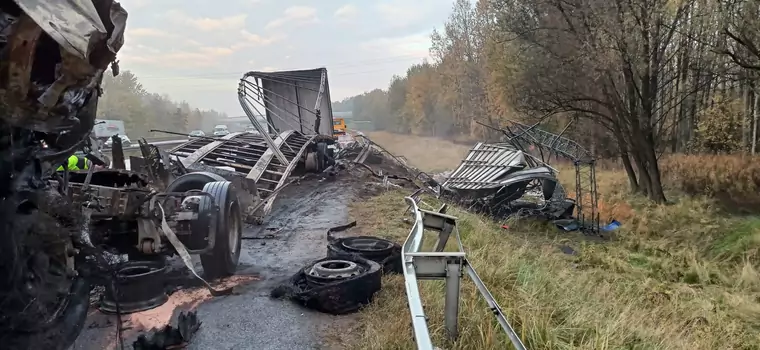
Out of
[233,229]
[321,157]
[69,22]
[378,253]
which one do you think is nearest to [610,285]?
[378,253]

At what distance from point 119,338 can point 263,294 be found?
1.40m

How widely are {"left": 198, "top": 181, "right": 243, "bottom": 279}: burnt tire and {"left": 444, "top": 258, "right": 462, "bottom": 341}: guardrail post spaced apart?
2949mm

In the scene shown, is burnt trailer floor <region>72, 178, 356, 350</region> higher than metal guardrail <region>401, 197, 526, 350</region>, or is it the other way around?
metal guardrail <region>401, 197, 526, 350</region>

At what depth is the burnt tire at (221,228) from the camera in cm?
530

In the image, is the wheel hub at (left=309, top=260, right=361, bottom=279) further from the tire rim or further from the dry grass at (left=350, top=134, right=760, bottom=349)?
the tire rim

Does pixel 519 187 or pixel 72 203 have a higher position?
pixel 72 203

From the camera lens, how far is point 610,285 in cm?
766

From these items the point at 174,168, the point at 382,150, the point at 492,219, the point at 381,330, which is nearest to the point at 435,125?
the point at 382,150

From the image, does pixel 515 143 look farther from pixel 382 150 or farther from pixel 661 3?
pixel 382 150

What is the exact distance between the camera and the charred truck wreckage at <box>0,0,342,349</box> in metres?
2.11

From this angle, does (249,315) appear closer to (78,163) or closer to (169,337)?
(169,337)

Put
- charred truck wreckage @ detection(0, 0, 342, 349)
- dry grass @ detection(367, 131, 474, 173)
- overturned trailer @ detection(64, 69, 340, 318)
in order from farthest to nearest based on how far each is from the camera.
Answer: dry grass @ detection(367, 131, 474, 173) → overturned trailer @ detection(64, 69, 340, 318) → charred truck wreckage @ detection(0, 0, 342, 349)

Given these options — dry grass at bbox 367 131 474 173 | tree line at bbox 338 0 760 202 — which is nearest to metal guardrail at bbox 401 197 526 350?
tree line at bbox 338 0 760 202

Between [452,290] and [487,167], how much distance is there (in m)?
10.8
